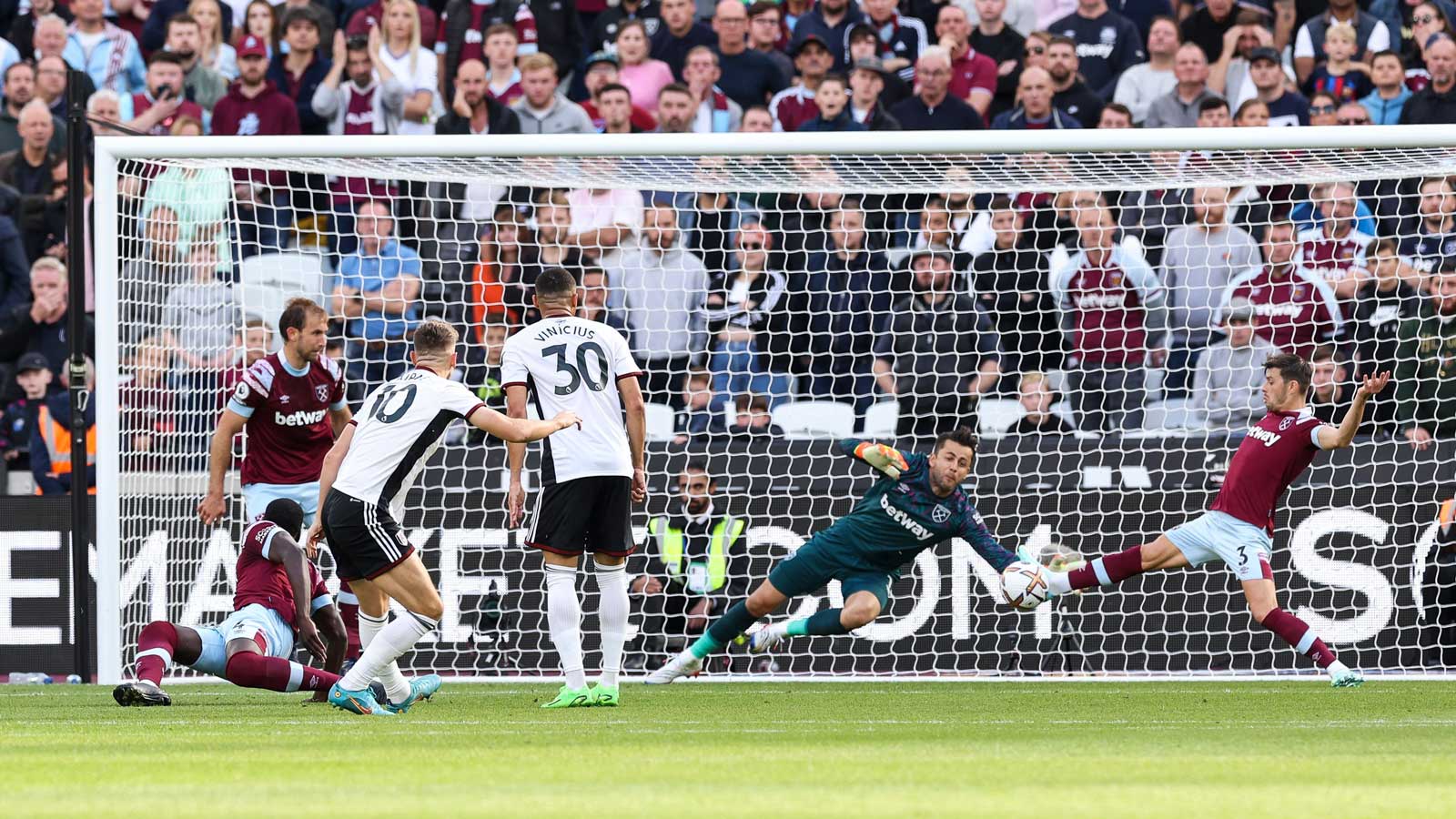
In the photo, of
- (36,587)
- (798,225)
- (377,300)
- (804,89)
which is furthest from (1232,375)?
(36,587)

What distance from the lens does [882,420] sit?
1258 cm

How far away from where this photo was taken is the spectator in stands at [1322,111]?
13938mm

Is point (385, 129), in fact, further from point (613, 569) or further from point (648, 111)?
point (613, 569)

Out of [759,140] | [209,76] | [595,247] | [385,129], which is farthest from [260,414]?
[209,76]

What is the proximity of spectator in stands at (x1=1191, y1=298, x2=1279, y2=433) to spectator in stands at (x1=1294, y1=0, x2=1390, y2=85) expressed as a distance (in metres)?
3.36

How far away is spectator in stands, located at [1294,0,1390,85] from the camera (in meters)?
15.1

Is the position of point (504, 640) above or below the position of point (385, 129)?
below

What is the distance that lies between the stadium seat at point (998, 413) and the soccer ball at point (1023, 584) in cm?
219

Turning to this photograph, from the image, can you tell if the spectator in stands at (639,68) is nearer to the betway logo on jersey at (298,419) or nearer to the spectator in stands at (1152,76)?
the spectator in stands at (1152,76)

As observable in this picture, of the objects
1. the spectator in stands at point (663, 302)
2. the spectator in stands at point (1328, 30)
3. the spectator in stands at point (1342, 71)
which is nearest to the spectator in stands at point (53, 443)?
the spectator in stands at point (663, 302)

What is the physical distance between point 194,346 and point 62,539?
54.9 inches

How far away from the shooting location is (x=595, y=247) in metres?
13.5

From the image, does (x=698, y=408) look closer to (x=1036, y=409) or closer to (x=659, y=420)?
(x=659, y=420)

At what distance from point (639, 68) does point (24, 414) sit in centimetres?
535
